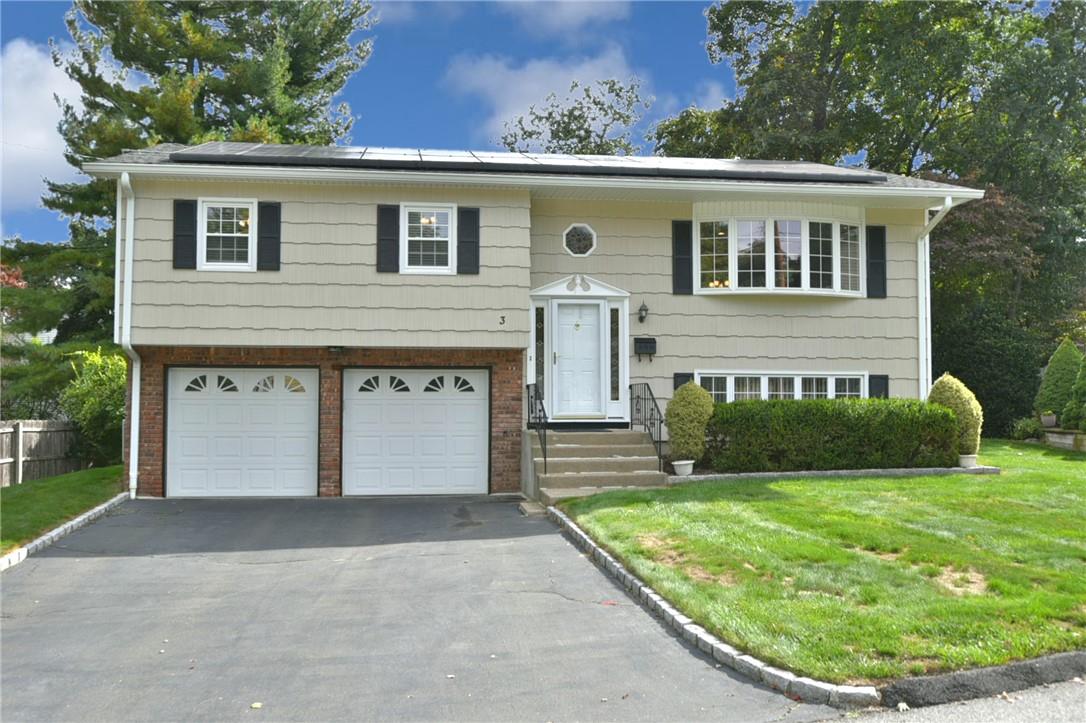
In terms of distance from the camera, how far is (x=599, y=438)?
13.4 metres

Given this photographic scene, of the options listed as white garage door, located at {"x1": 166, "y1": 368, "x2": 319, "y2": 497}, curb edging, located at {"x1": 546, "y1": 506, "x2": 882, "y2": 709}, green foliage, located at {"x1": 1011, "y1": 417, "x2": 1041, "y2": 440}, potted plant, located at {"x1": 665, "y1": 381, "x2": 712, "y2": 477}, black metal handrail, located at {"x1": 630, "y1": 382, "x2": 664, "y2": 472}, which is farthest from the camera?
green foliage, located at {"x1": 1011, "y1": 417, "x2": 1041, "y2": 440}

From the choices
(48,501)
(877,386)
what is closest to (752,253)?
(877,386)

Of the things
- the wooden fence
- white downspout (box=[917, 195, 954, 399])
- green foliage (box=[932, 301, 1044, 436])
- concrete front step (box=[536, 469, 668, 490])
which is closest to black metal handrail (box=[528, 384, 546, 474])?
concrete front step (box=[536, 469, 668, 490])

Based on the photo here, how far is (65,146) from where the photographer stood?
79.3 ft

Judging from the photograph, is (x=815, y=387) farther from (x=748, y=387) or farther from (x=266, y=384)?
(x=266, y=384)

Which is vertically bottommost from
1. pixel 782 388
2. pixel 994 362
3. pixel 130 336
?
pixel 782 388

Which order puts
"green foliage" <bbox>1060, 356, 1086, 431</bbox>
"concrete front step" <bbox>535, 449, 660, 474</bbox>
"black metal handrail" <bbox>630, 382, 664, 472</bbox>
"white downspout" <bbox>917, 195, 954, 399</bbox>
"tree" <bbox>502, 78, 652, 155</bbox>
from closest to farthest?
"concrete front step" <bbox>535, 449, 660, 474</bbox>, "black metal handrail" <bbox>630, 382, 664, 472</bbox>, "white downspout" <bbox>917, 195, 954, 399</bbox>, "green foliage" <bbox>1060, 356, 1086, 431</bbox>, "tree" <bbox>502, 78, 652, 155</bbox>

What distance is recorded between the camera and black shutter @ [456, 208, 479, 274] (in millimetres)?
13633

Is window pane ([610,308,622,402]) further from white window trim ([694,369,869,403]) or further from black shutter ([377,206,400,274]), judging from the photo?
black shutter ([377,206,400,274])

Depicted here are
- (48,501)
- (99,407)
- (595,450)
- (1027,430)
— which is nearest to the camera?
(48,501)

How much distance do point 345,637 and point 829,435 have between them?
884 cm

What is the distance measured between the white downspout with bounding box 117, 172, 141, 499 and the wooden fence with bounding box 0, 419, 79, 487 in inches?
122

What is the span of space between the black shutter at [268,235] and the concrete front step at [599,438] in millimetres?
5053

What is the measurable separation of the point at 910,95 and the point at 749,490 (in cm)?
1813
